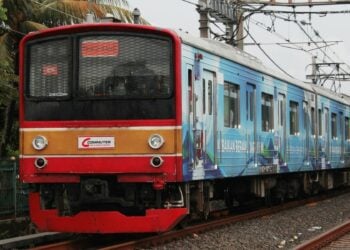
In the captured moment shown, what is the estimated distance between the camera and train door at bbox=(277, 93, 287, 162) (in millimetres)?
15203

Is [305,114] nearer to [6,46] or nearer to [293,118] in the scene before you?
[293,118]

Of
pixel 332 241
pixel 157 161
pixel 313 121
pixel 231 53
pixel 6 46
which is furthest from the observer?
pixel 313 121

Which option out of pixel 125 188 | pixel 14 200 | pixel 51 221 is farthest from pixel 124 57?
pixel 14 200

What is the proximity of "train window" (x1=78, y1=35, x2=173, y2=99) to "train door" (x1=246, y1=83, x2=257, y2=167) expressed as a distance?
347 cm

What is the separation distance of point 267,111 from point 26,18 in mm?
7249

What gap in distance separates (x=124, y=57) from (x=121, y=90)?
0.47 meters

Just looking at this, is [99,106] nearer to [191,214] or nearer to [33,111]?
[33,111]

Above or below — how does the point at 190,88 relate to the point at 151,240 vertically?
above

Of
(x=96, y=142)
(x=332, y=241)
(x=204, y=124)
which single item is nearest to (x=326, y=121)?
(x=332, y=241)

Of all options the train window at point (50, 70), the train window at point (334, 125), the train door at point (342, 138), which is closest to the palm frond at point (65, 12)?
the train window at point (334, 125)

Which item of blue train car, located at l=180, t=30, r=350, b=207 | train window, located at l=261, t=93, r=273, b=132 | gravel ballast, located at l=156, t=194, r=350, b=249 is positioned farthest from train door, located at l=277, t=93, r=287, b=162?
gravel ballast, located at l=156, t=194, r=350, b=249

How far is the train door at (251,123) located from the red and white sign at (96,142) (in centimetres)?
387

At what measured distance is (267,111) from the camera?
14406 mm

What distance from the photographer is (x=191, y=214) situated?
11492mm
